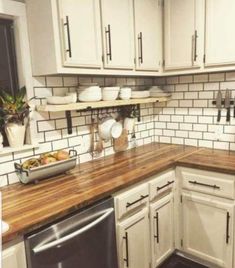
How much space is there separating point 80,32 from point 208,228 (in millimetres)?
1619

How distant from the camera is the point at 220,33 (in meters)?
1.94

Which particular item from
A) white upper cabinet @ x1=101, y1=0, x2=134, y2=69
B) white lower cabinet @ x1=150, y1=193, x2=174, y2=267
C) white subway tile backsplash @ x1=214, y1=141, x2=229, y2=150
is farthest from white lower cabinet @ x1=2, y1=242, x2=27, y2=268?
white subway tile backsplash @ x1=214, y1=141, x2=229, y2=150

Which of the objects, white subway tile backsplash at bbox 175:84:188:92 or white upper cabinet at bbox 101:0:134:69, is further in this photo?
white subway tile backsplash at bbox 175:84:188:92

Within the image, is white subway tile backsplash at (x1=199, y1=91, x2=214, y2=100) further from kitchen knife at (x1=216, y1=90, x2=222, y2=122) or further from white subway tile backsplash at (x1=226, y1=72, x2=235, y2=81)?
white subway tile backsplash at (x1=226, y1=72, x2=235, y2=81)

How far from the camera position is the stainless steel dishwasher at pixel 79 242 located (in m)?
1.17

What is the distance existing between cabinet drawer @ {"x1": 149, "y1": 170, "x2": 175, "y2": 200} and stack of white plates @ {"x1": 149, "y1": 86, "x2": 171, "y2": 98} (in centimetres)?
73

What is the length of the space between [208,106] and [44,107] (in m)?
1.40

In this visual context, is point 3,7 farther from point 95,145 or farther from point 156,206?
point 156,206

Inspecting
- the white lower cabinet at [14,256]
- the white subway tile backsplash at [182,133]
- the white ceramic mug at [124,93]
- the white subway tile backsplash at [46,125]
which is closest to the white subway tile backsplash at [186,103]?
the white subway tile backsplash at [182,133]

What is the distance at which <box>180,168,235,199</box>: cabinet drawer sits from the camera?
5.92 ft

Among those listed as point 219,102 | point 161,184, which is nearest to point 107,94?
point 161,184

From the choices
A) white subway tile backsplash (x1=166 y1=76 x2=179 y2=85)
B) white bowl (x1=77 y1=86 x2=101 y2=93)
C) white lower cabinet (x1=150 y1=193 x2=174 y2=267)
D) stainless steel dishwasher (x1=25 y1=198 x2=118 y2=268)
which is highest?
white subway tile backsplash (x1=166 y1=76 x2=179 y2=85)

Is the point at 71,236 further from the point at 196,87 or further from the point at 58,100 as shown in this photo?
the point at 196,87

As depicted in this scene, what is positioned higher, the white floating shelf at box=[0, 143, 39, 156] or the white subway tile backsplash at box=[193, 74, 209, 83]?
the white subway tile backsplash at box=[193, 74, 209, 83]
